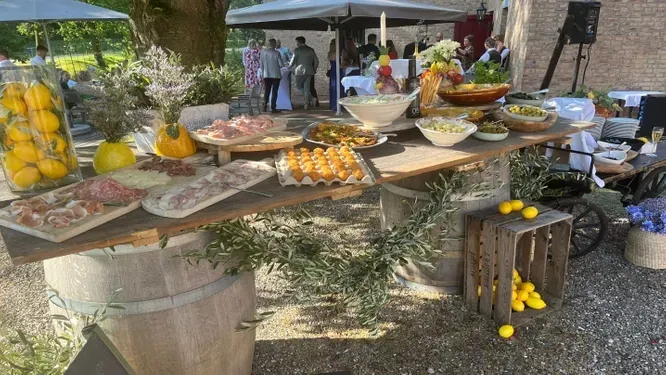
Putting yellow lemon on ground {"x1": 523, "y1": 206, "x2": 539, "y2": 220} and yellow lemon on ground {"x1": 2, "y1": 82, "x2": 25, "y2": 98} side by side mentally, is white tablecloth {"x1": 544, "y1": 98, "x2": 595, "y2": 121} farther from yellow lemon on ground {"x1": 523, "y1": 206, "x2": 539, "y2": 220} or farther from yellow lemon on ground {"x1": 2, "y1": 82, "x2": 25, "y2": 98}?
yellow lemon on ground {"x1": 2, "y1": 82, "x2": 25, "y2": 98}

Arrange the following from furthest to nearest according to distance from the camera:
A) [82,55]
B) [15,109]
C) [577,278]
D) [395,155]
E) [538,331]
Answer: [82,55], [577,278], [538,331], [395,155], [15,109]

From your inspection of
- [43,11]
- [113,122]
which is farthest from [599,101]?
[43,11]

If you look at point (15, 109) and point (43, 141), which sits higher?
point (15, 109)

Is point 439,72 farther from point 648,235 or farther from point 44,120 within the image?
point 44,120

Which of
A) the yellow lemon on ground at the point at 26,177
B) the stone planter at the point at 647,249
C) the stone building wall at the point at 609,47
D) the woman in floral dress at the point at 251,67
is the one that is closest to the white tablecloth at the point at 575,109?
the stone planter at the point at 647,249

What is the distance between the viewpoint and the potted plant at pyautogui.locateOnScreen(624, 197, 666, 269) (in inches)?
137

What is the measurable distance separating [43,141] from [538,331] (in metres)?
2.83

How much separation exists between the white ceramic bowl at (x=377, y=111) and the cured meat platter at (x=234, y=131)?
0.46 metres

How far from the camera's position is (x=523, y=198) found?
10.3 ft

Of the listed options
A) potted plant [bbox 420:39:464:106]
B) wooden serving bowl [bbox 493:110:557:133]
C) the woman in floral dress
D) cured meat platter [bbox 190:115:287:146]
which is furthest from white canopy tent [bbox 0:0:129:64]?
wooden serving bowl [bbox 493:110:557:133]

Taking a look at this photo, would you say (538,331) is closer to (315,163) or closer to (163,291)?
(315,163)

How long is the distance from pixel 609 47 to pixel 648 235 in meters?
7.06

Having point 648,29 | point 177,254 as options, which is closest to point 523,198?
point 177,254

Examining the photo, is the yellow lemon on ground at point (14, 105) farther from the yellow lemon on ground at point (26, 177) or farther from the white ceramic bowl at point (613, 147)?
the white ceramic bowl at point (613, 147)
